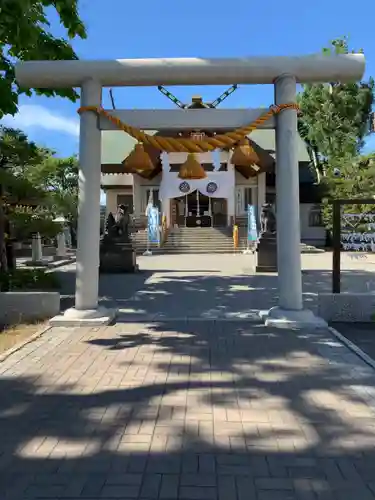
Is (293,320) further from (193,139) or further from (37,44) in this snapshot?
(37,44)

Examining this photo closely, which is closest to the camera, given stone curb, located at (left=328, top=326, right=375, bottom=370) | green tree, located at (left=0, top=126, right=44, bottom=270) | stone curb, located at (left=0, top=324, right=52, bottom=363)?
stone curb, located at (left=328, top=326, right=375, bottom=370)

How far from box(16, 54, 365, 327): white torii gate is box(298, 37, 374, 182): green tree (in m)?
26.7

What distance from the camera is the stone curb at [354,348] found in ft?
17.6

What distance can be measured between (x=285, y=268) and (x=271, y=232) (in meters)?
9.05

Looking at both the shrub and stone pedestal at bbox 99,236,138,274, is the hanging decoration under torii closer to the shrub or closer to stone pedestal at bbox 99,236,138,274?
the shrub

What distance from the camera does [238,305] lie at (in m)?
9.08

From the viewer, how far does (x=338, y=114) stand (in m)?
33.9

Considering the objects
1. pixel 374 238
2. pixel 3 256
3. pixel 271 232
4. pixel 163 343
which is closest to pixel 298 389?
pixel 163 343

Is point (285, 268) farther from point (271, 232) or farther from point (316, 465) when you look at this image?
point (271, 232)

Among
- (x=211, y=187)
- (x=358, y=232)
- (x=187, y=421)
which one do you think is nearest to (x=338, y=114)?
(x=211, y=187)

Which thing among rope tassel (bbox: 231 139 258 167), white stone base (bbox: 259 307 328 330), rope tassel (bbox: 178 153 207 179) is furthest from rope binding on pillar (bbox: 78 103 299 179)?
white stone base (bbox: 259 307 328 330)

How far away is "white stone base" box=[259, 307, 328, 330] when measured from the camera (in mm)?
7004

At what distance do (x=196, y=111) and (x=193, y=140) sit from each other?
1.44ft

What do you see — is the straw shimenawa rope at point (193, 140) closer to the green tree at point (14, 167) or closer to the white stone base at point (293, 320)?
the white stone base at point (293, 320)
